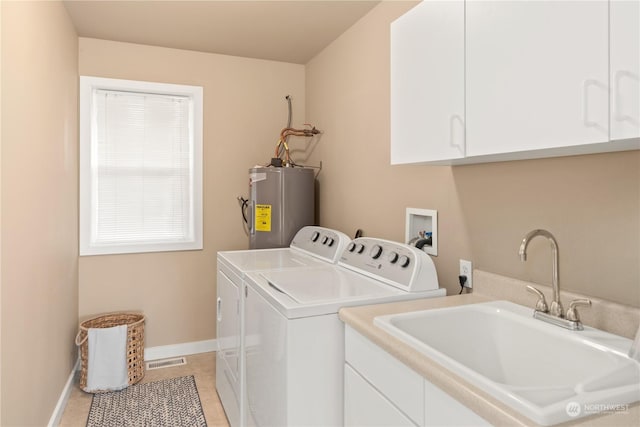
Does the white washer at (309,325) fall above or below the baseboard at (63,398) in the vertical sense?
above

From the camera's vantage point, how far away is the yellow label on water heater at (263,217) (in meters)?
2.93

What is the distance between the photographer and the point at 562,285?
1386 mm

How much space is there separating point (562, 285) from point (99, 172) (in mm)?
2998

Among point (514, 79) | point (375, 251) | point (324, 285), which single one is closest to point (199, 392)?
point (324, 285)

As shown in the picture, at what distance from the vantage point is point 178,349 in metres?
3.29

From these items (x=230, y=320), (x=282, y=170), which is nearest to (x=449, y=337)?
(x=230, y=320)

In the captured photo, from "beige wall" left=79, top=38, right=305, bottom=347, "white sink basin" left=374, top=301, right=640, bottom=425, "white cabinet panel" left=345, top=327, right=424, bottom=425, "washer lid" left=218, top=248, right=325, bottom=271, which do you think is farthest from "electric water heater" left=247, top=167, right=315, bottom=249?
"white sink basin" left=374, top=301, right=640, bottom=425

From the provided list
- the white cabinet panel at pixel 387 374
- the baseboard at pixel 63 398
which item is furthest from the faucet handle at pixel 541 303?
the baseboard at pixel 63 398

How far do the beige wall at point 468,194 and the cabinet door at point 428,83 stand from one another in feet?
1.13

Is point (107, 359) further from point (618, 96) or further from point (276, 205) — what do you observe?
point (618, 96)

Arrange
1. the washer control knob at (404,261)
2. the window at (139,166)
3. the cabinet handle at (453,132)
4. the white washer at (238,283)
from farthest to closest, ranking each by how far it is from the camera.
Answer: the window at (139,166) < the white washer at (238,283) < the washer control knob at (404,261) < the cabinet handle at (453,132)

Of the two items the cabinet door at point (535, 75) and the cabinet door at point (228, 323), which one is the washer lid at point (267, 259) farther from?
the cabinet door at point (535, 75)

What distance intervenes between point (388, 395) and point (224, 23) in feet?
8.07

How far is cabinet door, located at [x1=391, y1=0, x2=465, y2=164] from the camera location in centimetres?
134
